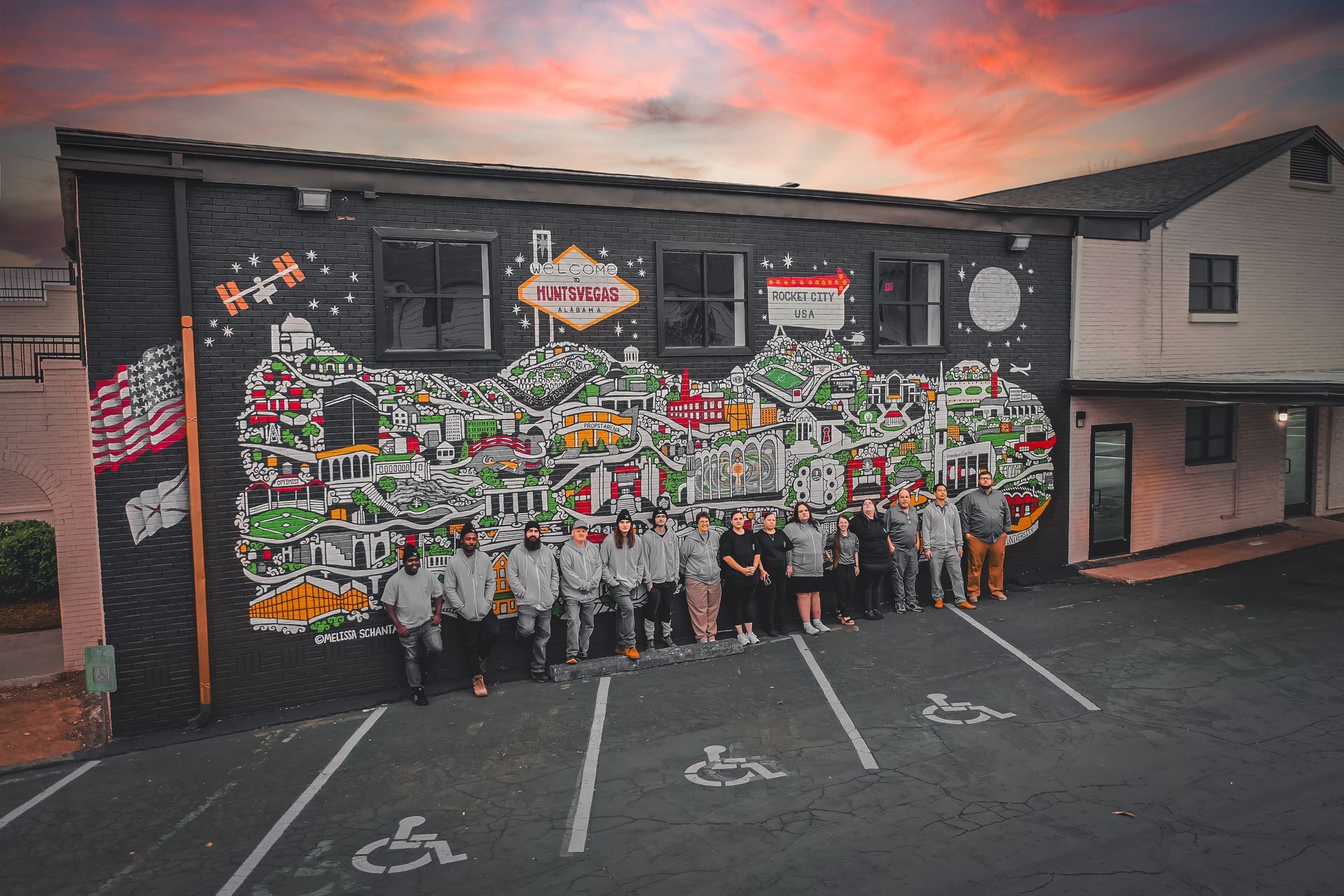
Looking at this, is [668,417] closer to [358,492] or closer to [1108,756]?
[358,492]

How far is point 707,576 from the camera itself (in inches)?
444

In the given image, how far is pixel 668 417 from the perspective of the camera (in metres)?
11.6

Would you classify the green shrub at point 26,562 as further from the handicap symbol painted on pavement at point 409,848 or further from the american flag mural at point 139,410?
the handicap symbol painted on pavement at point 409,848

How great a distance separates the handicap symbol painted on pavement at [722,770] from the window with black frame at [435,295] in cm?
583

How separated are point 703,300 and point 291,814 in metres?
8.09

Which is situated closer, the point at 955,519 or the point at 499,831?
the point at 499,831

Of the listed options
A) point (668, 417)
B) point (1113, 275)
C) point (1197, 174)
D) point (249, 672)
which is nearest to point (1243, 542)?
point (1113, 275)

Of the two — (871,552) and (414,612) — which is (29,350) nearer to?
(414,612)

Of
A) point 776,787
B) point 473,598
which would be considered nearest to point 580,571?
point 473,598

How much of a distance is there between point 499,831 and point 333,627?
4.20 metres

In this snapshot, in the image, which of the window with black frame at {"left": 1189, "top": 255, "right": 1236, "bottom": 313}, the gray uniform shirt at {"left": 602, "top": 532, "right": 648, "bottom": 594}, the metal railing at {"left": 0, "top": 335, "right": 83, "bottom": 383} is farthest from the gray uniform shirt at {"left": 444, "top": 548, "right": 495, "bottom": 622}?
the window with black frame at {"left": 1189, "top": 255, "right": 1236, "bottom": 313}

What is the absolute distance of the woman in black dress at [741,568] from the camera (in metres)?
11.4

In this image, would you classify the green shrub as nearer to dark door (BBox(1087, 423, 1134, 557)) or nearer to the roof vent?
dark door (BBox(1087, 423, 1134, 557))

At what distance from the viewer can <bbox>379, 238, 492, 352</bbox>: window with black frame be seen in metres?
10.1
